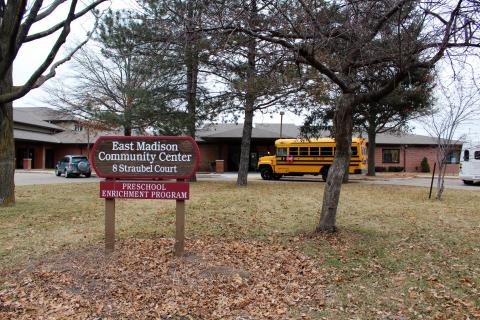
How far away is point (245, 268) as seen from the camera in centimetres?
588

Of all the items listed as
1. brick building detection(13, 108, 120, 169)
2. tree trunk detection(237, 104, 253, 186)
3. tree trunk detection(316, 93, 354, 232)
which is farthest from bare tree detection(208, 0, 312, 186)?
brick building detection(13, 108, 120, 169)

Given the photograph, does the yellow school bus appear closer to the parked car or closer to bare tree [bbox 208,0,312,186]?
bare tree [bbox 208,0,312,186]

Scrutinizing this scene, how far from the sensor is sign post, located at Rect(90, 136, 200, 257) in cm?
629

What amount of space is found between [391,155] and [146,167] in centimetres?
3744

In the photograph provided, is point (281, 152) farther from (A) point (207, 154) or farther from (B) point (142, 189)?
(B) point (142, 189)

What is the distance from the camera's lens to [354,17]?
24.3ft

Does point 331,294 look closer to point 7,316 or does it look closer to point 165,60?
point 7,316

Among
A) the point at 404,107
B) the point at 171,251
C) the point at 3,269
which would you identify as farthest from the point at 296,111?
the point at 3,269

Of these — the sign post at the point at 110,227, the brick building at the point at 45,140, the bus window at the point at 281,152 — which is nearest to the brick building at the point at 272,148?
the brick building at the point at 45,140

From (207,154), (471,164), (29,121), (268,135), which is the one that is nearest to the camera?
(471,164)

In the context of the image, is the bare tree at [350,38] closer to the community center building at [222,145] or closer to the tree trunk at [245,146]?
the tree trunk at [245,146]

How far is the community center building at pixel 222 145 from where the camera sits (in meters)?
39.2

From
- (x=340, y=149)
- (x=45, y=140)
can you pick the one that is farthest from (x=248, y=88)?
(x=45, y=140)

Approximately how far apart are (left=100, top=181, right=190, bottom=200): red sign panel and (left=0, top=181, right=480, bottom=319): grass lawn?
2.97 feet
